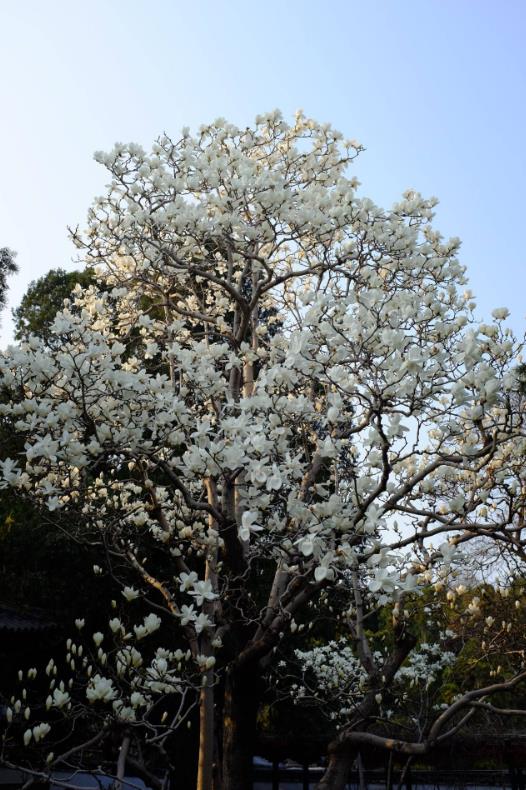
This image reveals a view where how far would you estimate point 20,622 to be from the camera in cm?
898

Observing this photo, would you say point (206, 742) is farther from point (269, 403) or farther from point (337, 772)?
point (269, 403)

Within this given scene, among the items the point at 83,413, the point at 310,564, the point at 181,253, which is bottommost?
the point at 310,564

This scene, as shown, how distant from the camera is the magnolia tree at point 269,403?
452 cm

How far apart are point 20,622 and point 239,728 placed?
13.8 ft

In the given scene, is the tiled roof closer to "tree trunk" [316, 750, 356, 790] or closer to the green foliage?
"tree trunk" [316, 750, 356, 790]

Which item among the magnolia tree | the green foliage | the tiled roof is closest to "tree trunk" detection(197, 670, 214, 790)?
the magnolia tree

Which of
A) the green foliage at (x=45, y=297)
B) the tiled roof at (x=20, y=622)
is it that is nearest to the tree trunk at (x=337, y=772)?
the tiled roof at (x=20, y=622)

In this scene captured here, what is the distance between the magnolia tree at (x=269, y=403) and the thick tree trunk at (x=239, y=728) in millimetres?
12

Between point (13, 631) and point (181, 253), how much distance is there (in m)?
4.83

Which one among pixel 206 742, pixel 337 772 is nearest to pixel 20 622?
pixel 206 742

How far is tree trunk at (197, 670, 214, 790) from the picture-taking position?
5539mm

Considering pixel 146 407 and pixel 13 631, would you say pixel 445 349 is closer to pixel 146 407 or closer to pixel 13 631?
pixel 146 407

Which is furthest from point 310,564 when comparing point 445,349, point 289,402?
point 445,349

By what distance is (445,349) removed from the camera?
5.67m
